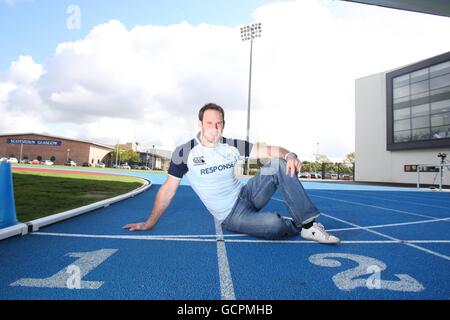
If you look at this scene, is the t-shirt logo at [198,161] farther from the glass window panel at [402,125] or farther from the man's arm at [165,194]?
the glass window panel at [402,125]

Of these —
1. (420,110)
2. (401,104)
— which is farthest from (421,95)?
(401,104)

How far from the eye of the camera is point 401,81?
28.2 m

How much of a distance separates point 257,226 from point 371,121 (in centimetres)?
3217

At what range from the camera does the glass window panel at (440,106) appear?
80.8 feet

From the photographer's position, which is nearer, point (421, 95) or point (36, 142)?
point (421, 95)

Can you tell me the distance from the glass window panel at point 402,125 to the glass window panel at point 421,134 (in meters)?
0.84

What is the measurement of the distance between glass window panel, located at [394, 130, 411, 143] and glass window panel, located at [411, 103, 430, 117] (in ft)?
5.73

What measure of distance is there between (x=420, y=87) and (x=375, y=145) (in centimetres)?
687

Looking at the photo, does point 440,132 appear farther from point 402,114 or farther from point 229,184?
point 229,184

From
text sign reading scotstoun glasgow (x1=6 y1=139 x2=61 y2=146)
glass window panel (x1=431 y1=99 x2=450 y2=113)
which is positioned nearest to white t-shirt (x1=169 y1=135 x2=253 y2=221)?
glass window panel (x1=431 y1=99 x2=450 y2=113)

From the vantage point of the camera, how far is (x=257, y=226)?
126 inches

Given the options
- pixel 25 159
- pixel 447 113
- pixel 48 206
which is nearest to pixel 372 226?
pixel 48 206

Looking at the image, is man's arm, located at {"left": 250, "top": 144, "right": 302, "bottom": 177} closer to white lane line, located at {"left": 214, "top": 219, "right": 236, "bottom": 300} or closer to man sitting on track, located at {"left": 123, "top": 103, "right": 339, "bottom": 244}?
man sitting on track, located at {"left": 123, "top": 103, "right": 339, "bottom": 244}

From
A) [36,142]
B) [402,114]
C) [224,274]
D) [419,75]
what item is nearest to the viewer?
[224,274]
